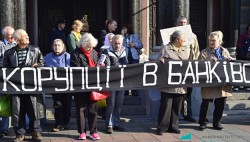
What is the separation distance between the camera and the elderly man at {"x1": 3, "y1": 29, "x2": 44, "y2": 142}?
282 inches

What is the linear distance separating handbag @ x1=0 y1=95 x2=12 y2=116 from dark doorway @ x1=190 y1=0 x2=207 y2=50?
750 cm

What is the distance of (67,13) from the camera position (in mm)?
12938

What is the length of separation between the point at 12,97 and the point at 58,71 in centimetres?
87

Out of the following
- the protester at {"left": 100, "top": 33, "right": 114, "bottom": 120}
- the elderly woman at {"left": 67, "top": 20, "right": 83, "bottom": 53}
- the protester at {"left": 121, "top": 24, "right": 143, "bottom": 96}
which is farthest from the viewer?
the protester at {"left": 121, "top": 24, "right": 143, "bottom": 96}

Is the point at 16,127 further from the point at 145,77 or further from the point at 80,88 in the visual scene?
the point at 145,77

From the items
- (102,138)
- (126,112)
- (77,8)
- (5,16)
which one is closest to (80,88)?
(102,138)

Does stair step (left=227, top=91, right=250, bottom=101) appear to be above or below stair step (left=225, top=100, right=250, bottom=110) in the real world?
above

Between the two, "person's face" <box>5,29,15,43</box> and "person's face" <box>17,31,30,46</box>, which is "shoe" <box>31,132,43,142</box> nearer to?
"person's face" <box>17,31,30,46</box>

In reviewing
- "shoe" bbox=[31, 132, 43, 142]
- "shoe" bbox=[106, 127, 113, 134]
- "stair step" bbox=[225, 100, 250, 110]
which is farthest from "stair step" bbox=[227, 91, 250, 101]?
"shoe" bbox=[31, 132, 43, 142]

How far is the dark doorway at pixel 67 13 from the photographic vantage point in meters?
12.7

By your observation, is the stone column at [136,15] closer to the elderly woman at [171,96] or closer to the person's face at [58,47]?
the elderly woman at [171,96]

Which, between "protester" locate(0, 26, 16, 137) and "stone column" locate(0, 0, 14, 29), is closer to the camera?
"protester" locate(0, 26, 16, 137)

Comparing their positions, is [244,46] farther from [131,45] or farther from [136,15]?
[136,15]

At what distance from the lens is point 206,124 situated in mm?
8453
